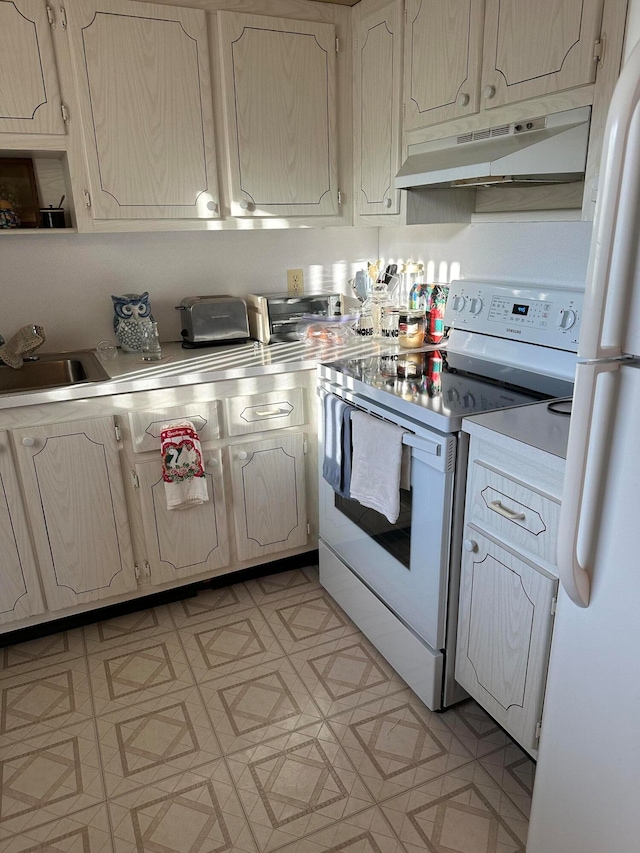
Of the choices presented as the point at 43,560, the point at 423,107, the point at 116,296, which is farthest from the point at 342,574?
the point at 423,107

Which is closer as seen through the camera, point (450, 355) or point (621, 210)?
point (621, 210)

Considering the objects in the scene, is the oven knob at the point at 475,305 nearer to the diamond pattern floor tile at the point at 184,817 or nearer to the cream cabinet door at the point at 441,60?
the cream cabinet door at the point at 441,60

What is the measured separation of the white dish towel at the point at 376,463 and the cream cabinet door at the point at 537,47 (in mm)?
969

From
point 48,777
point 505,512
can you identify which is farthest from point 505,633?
point 48,777

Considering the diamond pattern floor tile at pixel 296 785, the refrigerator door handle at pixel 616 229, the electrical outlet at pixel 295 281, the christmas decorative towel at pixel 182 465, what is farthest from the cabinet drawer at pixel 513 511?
the electrical outlet at pixel 295 281

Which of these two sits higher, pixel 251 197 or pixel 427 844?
pixel 251 197

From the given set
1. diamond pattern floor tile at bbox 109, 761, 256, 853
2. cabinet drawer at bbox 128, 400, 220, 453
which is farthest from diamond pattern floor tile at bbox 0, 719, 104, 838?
cabinet drawer at bbox 128, 400, 220, 453

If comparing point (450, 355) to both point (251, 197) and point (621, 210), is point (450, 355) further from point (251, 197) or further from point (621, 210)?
point (621, 210)

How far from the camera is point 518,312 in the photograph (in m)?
2.02

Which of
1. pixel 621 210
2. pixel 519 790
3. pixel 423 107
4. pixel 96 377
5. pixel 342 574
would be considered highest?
pixel 423 107

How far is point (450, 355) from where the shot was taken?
88.6 inches

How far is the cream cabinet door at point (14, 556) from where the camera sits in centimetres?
198

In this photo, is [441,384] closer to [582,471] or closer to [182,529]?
[582,471]

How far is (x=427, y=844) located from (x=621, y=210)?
1422mm
